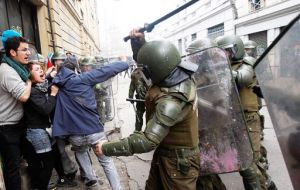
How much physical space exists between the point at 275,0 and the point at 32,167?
13.0 metres

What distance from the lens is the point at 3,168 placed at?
2.96 meters

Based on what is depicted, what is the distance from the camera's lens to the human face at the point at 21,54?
9.18ft

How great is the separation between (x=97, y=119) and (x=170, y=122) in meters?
1.55

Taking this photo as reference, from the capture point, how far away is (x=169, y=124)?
1853 mm

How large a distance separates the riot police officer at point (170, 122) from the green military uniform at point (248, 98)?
0.94 metres

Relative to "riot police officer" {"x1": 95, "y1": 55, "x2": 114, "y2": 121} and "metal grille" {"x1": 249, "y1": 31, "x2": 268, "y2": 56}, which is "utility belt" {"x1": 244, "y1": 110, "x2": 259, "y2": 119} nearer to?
"riot police officer" {"x1": 95, "y1": 55, "x2": 114, "y2": 121}

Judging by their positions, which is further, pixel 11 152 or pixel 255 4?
pixel 255 4

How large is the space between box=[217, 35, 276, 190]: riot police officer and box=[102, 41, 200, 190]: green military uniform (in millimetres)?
940

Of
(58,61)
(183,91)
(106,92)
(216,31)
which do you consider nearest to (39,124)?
(58,61)

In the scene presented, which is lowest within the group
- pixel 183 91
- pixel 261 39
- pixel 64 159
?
pixel 64 159

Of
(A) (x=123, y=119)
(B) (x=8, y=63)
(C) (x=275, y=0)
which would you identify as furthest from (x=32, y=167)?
(C) (x=275, y=0)

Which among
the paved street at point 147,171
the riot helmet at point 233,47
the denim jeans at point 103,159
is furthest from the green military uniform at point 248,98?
the denim jeans at point 103,159

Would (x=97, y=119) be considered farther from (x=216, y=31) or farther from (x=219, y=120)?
(x=216, y=31)

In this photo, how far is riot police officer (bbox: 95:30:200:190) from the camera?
1874mm
